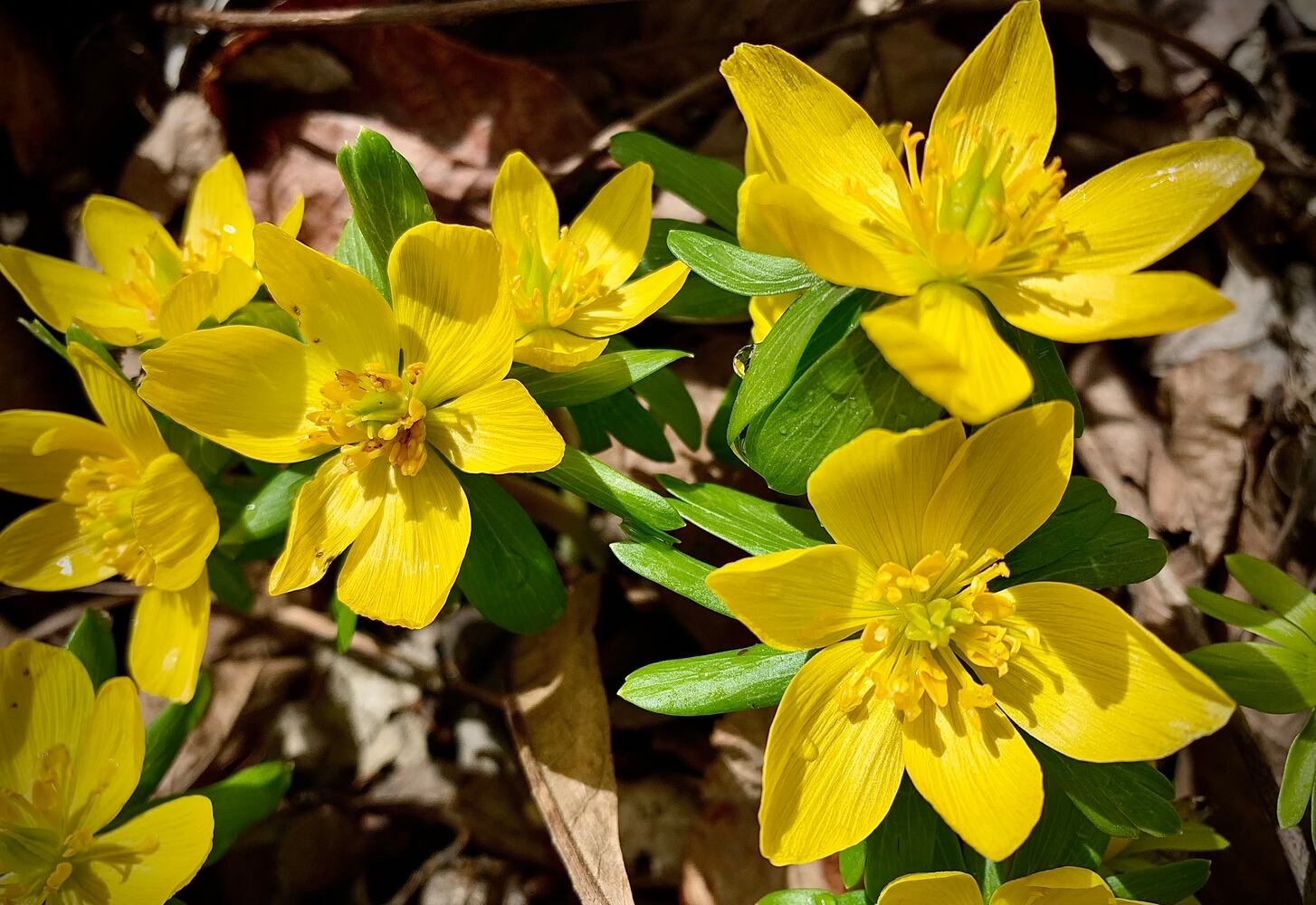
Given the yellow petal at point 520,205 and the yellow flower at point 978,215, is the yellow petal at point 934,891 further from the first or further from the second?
the yellow petal at point 520,205

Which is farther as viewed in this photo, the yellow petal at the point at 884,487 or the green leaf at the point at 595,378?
the green leaf at the point at 595,378

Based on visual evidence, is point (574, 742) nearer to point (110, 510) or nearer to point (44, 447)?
point (110, 510)

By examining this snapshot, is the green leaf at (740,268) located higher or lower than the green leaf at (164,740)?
higher

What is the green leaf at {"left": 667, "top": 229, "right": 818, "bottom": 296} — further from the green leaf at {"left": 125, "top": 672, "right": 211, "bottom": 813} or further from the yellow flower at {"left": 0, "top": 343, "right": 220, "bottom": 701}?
the green leaf at {"left": 125, "top": 672, "right": 211, "bottom": 813}

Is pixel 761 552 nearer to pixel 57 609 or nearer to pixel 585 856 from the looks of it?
pixel 585 856

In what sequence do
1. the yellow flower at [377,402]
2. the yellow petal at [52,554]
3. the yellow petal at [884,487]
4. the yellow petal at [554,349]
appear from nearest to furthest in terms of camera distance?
1. the yellow petal at [884,487]
2. the yellow flower at [377,402]
3. the yellow petal at [554,349]
4. the yellow petal at [52,554]

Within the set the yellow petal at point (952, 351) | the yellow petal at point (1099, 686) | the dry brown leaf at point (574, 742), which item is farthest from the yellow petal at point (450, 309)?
the yellow petal at point (1099, 686)

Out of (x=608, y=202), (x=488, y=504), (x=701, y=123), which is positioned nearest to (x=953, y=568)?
(x=488, y=504)

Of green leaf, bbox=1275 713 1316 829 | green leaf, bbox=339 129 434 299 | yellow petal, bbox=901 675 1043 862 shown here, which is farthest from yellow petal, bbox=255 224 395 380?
green leaf, bbox=1275 713 1316 829
